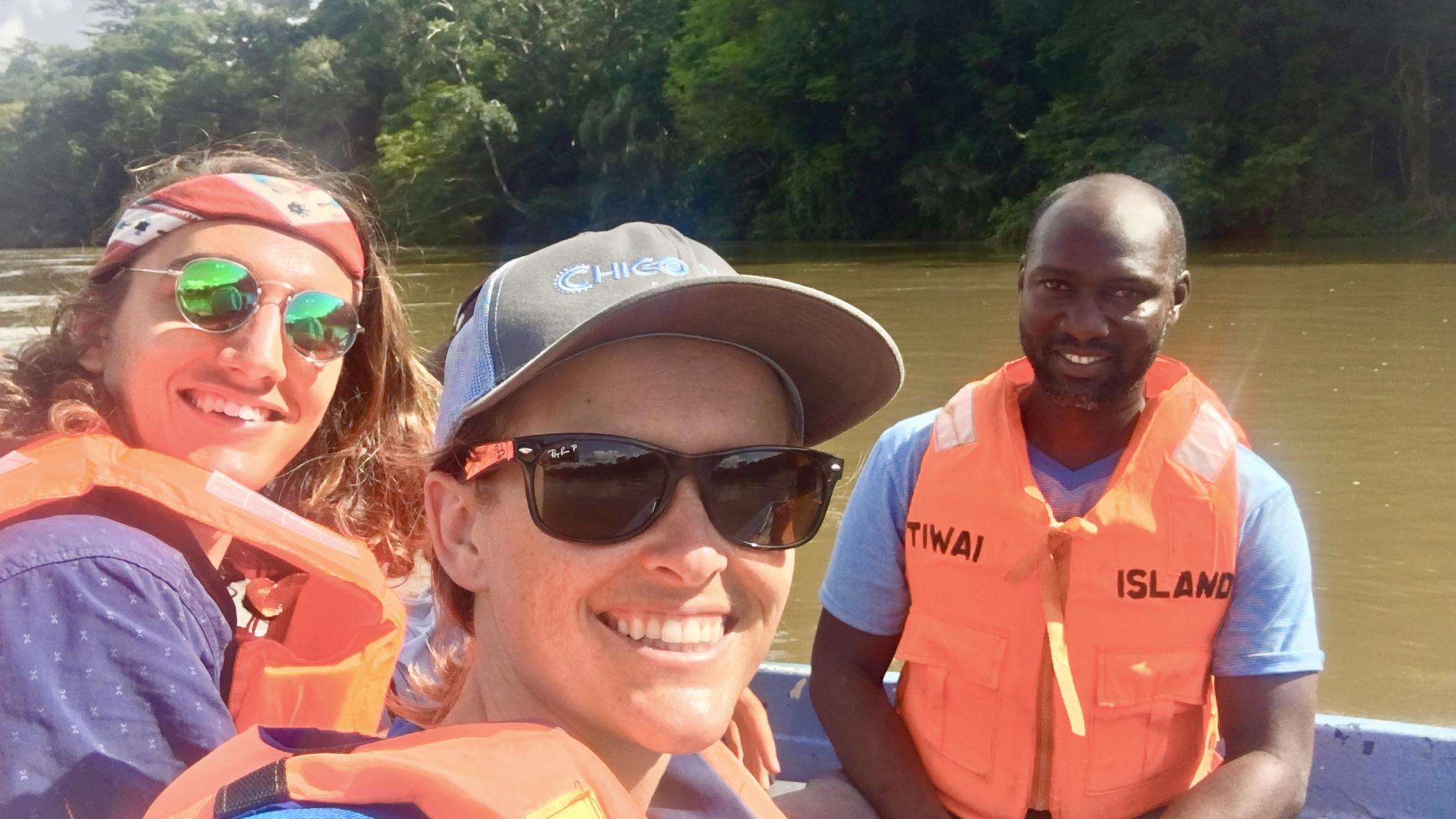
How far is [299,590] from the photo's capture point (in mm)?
1882

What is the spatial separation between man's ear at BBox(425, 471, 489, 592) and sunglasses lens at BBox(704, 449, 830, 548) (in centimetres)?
22

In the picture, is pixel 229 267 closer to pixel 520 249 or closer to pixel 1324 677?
pixel 1324 677

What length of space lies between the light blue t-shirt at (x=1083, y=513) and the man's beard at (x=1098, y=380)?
0.10 meters

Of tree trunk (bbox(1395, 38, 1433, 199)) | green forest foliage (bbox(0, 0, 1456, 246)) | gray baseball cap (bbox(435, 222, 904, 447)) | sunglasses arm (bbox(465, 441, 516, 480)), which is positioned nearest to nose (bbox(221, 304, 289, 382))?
gray baseball cap (bbox(435, 222, 904, 447))

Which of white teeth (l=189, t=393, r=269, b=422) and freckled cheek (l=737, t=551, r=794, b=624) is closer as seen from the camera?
freckled cheek (l=737, t=551, r=794, b=624)

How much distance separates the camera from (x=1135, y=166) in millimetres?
Answer: 18734

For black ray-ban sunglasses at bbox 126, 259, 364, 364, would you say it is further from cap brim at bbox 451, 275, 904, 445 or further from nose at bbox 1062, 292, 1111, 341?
nose at bbox 1062, 292, 1111, 341

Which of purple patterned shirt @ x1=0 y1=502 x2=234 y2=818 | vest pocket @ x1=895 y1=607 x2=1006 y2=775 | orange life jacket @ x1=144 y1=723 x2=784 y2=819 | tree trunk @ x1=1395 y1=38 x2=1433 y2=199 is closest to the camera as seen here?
orange life jacket @ x1=144 y1=723 x2=784 y2=819

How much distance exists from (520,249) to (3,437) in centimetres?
2705

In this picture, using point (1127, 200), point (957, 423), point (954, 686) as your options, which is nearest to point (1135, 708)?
point (954, 686)

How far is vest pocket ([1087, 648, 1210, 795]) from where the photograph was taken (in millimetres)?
1884

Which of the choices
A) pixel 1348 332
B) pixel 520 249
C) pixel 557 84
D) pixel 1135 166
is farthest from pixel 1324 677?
pixel 557 84

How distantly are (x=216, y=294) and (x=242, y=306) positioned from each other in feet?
0.12

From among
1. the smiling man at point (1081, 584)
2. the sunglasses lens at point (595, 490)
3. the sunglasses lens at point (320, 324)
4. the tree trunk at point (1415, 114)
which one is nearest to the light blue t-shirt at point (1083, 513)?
the smiling man at point (1081, 584)
